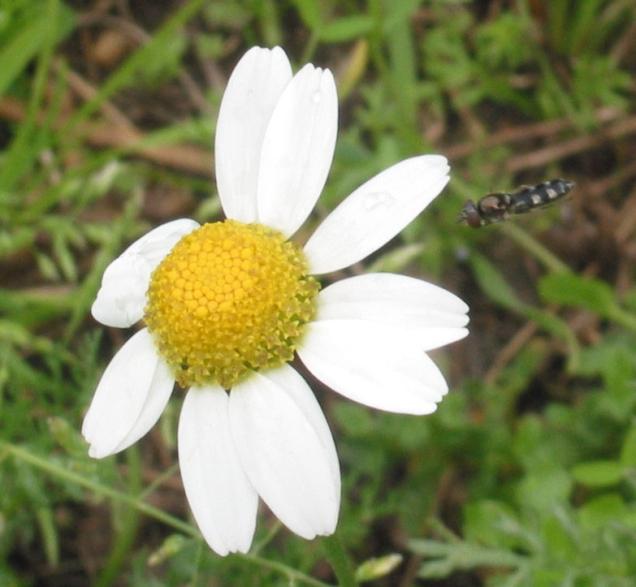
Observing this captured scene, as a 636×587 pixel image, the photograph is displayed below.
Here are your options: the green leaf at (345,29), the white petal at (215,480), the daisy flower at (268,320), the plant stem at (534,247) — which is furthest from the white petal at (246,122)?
the plant stem at (534,247)

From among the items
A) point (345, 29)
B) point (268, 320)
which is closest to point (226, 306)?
point (268, 320)

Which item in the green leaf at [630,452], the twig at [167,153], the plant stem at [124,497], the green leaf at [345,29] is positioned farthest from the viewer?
the twig at [167,153]

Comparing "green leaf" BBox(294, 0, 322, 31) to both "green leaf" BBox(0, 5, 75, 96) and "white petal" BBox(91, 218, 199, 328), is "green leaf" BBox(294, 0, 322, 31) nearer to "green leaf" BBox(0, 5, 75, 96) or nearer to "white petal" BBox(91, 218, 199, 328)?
"green leaf" BBox(0, 5, 75, 96)

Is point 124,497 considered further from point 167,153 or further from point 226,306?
point 167,153

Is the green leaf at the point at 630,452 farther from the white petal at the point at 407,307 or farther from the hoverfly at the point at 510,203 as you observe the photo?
the white petal at the point at 407,307

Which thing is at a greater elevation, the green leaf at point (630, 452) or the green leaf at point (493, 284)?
the green leaf at point (630, 452)
